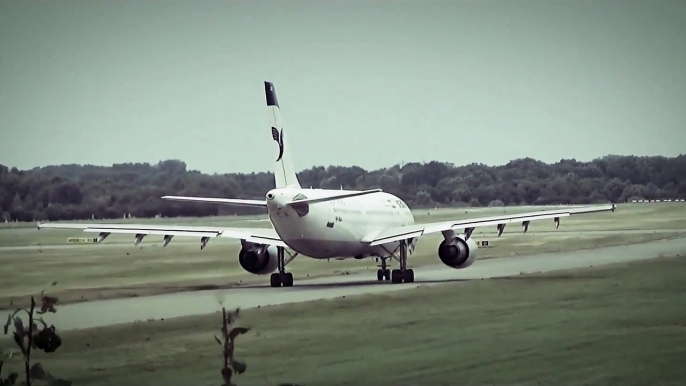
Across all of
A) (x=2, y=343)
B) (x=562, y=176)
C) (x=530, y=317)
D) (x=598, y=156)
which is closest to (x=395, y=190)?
(x=562, y=176)

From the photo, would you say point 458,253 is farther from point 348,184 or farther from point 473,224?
point 348,184

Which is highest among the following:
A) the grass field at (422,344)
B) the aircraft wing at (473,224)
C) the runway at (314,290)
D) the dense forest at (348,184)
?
the dense forest at (348,184)

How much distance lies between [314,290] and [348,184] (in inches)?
517

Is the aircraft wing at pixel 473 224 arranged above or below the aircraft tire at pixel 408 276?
above

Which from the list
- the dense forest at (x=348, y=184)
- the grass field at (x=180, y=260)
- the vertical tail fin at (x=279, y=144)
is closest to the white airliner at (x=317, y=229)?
the vertical tail fin at (x=279, y=144)

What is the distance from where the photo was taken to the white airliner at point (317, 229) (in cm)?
3250

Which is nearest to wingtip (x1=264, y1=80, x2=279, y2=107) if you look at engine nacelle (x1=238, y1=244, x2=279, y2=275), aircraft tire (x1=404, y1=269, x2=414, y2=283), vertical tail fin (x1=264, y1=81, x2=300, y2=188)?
vertical tail fin (x1=264, y1=81, x2=300, y2=188)

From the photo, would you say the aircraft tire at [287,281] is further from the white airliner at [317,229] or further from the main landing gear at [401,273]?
the main landing gear at [401,273]

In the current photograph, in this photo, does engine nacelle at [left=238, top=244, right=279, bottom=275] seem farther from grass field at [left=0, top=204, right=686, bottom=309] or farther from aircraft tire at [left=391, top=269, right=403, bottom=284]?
aircraft tire at [left=391, top=269, right=403, bottom=284]

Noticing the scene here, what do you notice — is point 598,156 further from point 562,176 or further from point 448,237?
point 562,176

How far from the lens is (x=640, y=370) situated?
15758 mm

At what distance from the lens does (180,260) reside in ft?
140

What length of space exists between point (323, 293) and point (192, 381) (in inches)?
583

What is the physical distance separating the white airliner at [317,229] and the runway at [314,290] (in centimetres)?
87
